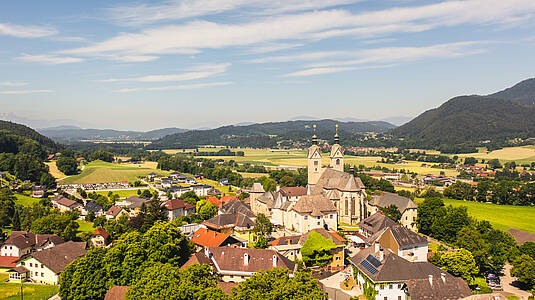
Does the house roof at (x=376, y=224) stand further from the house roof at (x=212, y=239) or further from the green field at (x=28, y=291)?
the green field at (x=28, y=291)

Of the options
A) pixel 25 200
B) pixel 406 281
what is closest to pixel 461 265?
pixel 406 281

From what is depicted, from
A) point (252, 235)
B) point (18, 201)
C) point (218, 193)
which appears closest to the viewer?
point (252, 235)

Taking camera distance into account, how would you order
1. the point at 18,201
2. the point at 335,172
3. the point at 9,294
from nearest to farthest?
the point at 9,294, the point at 335,172, the point at 18,201

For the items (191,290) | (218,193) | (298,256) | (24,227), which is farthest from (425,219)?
(24,227)

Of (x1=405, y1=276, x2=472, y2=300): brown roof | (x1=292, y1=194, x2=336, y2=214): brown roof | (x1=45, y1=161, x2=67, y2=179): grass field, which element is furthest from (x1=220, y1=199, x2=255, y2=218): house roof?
(x1=45, y1=161, x2=67, y2=179): grass field

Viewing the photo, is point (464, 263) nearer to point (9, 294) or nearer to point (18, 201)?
point (9, 294)

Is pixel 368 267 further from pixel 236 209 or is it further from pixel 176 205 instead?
pixel 176 205
